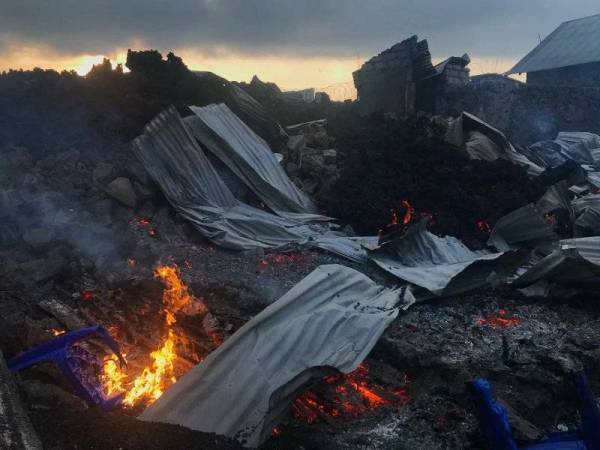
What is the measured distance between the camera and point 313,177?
890 centimetres

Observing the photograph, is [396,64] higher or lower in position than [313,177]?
higher

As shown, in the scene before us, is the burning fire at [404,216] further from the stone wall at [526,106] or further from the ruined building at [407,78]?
the stone wall at [526,106]

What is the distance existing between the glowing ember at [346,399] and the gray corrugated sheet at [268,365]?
13.3 inches

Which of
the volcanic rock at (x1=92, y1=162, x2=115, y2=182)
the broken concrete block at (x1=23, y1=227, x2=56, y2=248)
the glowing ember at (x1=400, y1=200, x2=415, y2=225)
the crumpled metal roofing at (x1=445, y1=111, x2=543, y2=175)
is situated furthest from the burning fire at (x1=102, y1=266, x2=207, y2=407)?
the crumpled metal roofing at (x1=445, y1=111, x2=543, y2=175)

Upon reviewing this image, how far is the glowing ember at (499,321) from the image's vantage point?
5.12 meters

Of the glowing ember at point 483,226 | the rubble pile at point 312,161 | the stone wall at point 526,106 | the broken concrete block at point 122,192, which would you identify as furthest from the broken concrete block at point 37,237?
the stone wall at point 526,106

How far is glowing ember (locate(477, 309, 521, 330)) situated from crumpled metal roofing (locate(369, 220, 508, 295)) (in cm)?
47

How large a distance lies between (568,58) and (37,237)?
2414 centimetres

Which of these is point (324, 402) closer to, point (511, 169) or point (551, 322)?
point (551, 322)

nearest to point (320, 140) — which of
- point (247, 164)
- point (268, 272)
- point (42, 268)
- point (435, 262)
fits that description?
point (247, 164)

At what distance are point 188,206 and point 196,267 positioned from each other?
5.02 feet

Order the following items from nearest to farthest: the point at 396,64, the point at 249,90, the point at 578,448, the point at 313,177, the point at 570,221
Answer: the point at 578,448 → the point at 570,221 → the point at 313,177 → the point at 249,90 → the point at 396,64

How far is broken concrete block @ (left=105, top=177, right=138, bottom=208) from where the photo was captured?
6953 mm

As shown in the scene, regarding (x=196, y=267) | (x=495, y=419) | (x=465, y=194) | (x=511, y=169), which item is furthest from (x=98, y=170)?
(x=511, y=169)
